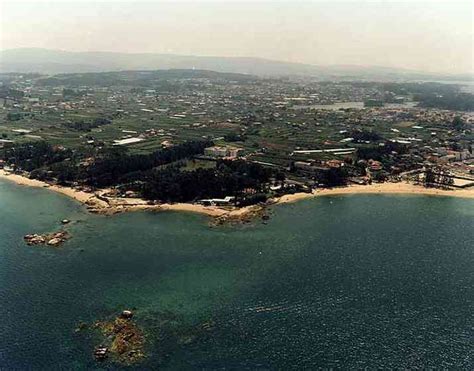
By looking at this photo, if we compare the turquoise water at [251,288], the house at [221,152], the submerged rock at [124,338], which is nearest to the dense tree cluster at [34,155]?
the turquoise water at [251,288]

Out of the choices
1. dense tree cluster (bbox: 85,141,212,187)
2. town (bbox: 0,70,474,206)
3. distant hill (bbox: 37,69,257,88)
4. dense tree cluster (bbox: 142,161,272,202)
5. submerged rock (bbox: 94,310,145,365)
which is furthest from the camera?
distant hill (bbox: 37,69,257,88)

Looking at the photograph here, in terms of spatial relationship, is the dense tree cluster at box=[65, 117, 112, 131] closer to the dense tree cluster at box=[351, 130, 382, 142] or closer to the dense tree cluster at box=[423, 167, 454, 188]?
the dense tree cluster at box=[351, 130, 382, 142]

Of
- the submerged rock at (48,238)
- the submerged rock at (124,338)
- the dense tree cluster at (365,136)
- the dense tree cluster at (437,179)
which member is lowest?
the submerged rock at (124,338)

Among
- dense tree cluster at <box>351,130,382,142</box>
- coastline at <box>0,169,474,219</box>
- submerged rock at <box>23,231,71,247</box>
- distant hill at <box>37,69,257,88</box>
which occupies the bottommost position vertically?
submerged rock at <box>23,231,71,247</box>

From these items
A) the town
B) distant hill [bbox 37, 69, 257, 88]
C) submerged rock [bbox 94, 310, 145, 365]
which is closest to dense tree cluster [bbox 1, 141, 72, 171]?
the town

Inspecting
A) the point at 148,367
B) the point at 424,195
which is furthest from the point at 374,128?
the point at 148,367

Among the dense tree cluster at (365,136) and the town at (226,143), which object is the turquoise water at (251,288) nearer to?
the town at (226,143)
